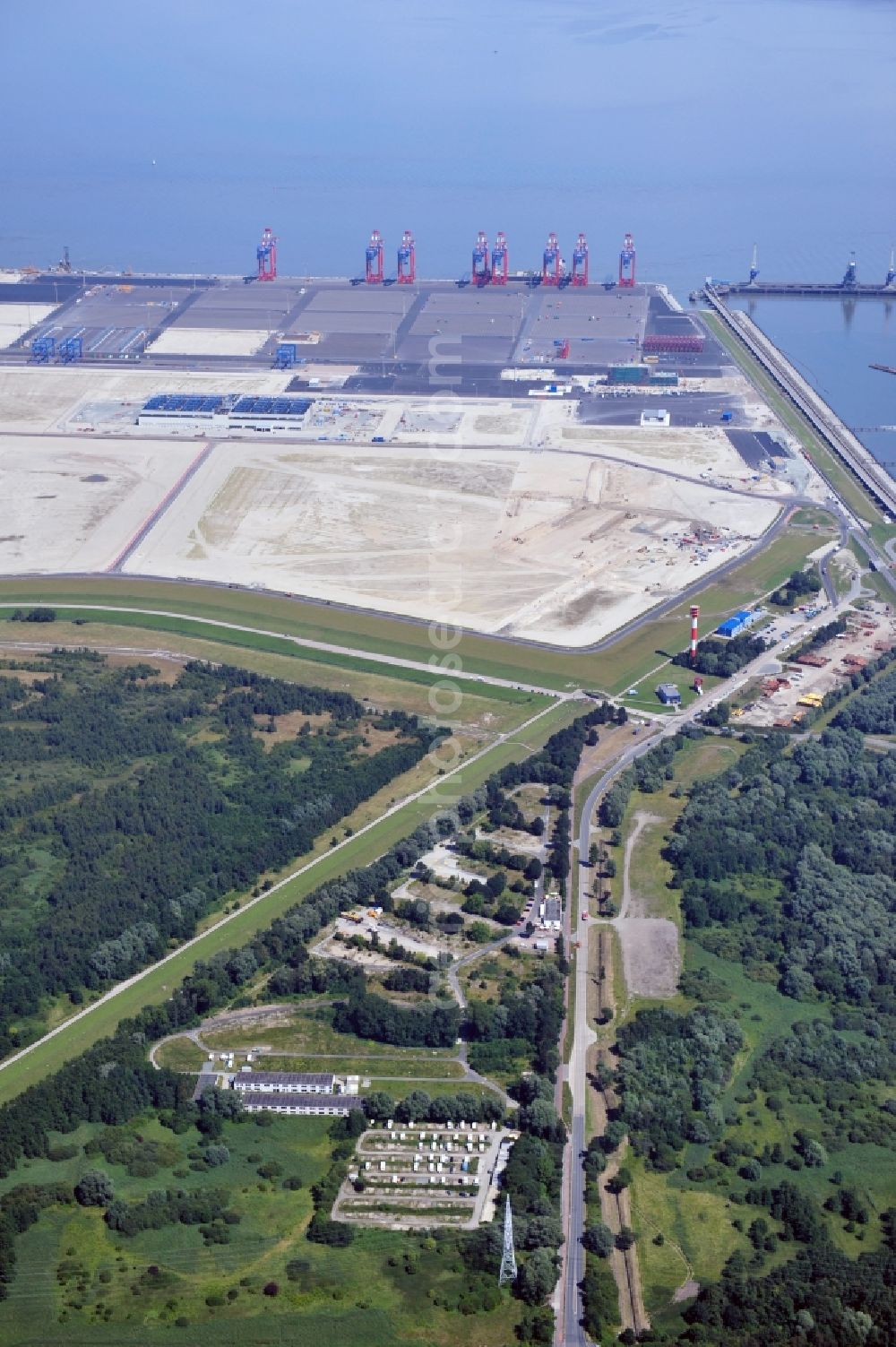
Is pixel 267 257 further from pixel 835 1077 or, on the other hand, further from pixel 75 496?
pixel 835 1077

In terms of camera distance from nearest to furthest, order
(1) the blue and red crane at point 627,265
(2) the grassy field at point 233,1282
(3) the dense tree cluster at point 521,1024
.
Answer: (2) the grassy field at point 233,1282, (3) the dense tree cluster at point 521,1024, (1) the blue and red crane at point 627,265

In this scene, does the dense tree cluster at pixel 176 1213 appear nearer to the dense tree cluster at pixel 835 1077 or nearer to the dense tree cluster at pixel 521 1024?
the dense tree cluster at pixel 521 1024

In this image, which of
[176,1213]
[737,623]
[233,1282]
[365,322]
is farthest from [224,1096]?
[365,322]

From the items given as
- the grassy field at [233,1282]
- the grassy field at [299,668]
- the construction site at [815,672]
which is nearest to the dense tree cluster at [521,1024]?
the grassy field at [233,1282]

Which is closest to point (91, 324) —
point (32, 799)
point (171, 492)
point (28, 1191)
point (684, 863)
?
point (171, 492)

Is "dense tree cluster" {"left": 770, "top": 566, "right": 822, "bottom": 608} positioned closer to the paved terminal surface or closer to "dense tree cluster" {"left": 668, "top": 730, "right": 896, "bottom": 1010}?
"dense tree cluster" {"left": 668, "top": 730, "right": 896, "bottom": 1010}

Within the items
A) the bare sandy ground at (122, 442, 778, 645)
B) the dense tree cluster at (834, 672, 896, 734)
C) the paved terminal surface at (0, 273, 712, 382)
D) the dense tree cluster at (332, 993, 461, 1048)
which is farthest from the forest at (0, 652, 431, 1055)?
the paved terminal surface at (0, 273, 712, 382)

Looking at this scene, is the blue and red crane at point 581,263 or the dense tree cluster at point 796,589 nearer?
the dense tree cluster at point 796,589
